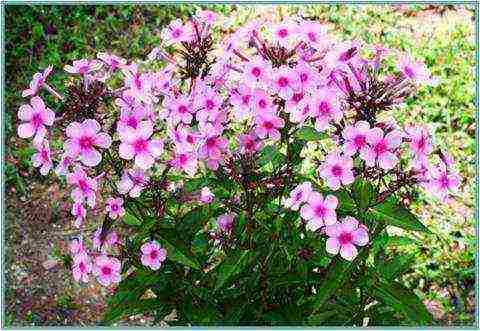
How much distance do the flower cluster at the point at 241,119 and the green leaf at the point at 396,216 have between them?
0.14 ft

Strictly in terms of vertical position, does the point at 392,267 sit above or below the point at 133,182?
below

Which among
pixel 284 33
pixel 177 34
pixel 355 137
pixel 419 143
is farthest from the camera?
pixel 177 34

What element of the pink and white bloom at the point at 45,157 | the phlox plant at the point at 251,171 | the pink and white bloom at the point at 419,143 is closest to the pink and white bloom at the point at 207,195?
the phlox plant at the point at 251,171

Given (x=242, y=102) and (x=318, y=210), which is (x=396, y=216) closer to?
(x=318, y=210)

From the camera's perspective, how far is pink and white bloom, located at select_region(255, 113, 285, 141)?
2023 mm

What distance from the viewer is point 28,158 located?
13.8 ft

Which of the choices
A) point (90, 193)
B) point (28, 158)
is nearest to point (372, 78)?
point (90, 193)

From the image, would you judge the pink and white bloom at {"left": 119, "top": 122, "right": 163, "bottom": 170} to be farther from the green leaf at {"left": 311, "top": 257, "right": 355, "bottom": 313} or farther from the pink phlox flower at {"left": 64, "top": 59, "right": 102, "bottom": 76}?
the green leaf at {"left": 311, "top": 257, "right": 355, "bottom": 313}

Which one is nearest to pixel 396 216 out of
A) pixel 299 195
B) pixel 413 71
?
pixel 299 195

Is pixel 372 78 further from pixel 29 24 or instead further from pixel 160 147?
pixel 29 24

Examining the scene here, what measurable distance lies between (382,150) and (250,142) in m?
0.41

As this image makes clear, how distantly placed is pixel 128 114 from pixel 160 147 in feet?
0.37

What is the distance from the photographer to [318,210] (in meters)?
1.95

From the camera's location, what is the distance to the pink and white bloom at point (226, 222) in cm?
226
